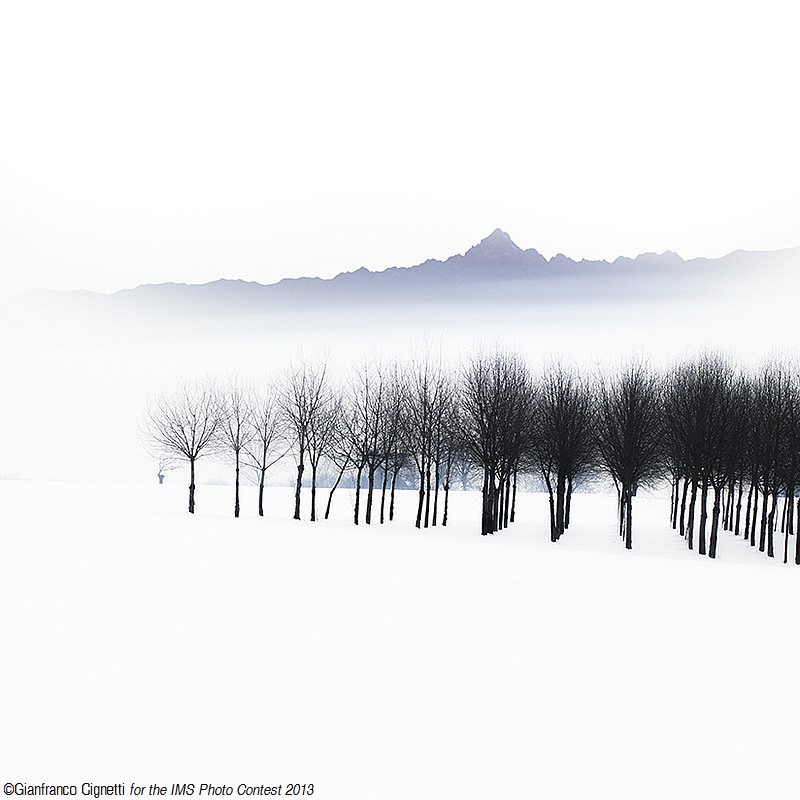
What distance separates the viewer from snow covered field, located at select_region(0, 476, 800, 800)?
7449 millimetres

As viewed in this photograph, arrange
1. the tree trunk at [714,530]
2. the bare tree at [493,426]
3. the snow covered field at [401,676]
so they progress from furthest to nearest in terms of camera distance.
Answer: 1. the bare tree at [493,426]
2. the tree trunk at [714,530]
3. the snow covered field at [401,676]

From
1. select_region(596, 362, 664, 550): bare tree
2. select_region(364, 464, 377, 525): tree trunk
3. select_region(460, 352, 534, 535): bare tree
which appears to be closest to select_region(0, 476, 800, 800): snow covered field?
select_region(596, 362, 664, 550): bare tree

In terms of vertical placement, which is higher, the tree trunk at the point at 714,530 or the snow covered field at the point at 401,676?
the snow covered field at the point at 401,676

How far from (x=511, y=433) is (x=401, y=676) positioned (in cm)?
3433

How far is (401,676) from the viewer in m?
10.1

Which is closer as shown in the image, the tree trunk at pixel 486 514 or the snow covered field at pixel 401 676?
the snow covered field at pixel 401 676

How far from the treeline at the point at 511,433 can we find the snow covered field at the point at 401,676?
20.1 meters

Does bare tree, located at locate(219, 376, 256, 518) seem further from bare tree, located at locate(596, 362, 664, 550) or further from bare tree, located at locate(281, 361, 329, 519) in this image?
bare tree, located at locate(596, 362, 664, 550)

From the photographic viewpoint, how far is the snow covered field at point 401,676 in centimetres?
745

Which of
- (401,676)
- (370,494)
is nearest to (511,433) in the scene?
(370,494)

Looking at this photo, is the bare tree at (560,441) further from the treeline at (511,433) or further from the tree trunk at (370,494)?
the tree trunk at (370,494)

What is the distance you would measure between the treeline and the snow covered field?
20.1 meters

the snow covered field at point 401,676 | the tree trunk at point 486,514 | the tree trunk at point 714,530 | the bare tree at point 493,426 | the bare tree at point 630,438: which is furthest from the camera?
the bare tree at point 493,426

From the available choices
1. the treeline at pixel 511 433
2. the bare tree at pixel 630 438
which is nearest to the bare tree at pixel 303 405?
the treeline at pixel 511 433
